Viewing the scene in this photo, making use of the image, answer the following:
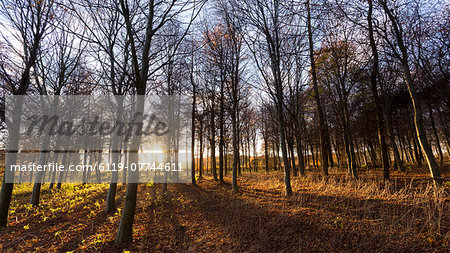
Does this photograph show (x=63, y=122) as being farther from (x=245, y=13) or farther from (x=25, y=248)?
(x=245, y=13)

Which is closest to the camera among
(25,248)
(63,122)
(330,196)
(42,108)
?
(25,248)

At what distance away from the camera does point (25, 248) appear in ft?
13.4

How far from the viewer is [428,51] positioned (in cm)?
890

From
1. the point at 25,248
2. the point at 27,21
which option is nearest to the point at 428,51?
the point at 25,248

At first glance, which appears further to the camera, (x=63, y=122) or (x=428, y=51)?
(x=63, y=122)

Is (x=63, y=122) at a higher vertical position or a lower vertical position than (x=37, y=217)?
higher

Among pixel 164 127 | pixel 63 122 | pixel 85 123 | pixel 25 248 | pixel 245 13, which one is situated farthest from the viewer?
pixel 85 123

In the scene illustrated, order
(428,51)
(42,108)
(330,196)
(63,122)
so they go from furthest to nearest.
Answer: (63,122) → (428,51) → (42,108) → (330,196)

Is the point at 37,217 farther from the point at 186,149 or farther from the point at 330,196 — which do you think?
the point at 186,149

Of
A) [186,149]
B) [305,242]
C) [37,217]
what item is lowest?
[37,217]

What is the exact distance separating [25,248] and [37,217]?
3.56 meters

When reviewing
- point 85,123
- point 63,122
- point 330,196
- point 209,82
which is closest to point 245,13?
point 209,82

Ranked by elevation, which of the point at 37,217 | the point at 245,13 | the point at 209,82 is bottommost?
the point at 37,217

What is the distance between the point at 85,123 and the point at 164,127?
22.8ft
